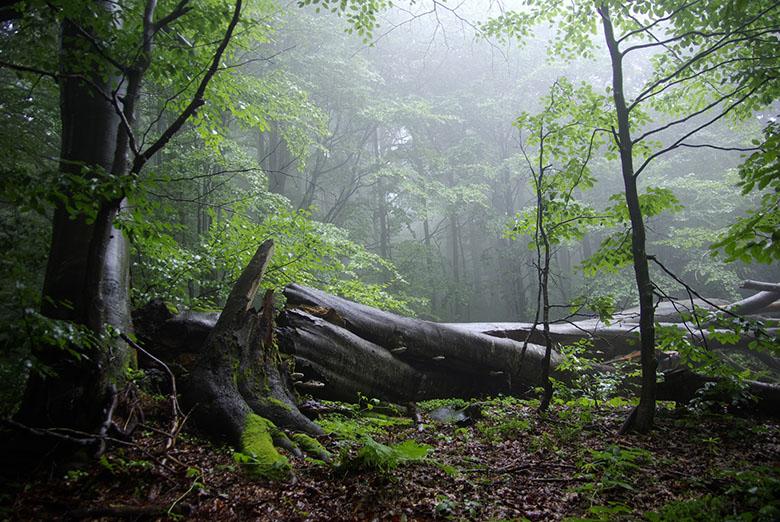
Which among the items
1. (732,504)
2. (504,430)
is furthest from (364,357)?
(732,504)

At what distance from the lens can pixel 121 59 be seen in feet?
12.7

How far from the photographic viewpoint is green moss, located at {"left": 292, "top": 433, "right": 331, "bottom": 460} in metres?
3.80

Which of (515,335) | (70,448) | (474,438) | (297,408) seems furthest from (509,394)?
(70,448)

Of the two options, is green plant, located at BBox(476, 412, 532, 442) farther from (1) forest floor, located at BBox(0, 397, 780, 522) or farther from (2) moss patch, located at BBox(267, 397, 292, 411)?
(2) moss patch, located at BBox(267, 397, 292, 411)

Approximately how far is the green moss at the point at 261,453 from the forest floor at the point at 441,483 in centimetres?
8

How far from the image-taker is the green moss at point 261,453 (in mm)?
3285

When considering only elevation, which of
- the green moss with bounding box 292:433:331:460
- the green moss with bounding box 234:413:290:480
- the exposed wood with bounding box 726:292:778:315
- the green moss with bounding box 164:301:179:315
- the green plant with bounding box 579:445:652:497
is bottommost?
the green moss with bounding box 292:433:331:460

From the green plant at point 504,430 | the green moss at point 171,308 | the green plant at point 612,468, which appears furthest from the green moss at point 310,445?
the green moss at point 171,308

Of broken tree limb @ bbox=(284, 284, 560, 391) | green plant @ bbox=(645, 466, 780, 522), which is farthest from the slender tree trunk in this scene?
broken tree limb @ bbox=(284, 284, 560, 391)

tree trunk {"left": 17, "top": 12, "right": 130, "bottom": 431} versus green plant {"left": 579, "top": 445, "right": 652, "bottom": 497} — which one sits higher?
tree trunk {"left": 17, "top": 12, "right": 130, "bottom": 431}

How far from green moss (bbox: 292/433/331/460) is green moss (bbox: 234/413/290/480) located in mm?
241

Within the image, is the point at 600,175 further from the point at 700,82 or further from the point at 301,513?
the point at 301,513

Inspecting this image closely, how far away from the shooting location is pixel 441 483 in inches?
130

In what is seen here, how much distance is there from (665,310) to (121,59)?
14.7 metres
